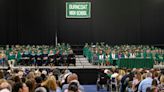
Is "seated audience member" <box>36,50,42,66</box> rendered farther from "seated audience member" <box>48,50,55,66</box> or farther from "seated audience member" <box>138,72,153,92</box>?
"seated audience member" <box>138,72,153,92</box>

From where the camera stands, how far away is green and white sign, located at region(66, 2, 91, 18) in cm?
3045

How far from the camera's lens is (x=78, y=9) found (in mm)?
30453

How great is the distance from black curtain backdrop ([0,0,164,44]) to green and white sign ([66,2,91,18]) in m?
0.65

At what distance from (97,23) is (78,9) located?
7.69 feet

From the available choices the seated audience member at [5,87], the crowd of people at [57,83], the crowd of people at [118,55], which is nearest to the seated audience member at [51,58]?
the crowd of people at [118,55]

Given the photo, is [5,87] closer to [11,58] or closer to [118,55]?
[11,58]

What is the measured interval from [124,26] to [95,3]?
3.13 meters

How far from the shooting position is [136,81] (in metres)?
10.7

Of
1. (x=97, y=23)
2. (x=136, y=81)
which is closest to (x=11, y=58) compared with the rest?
(x=136, y=81)

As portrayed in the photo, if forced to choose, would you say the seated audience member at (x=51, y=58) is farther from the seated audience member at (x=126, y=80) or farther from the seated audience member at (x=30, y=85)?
the seated audience member at (x=30, y=85)

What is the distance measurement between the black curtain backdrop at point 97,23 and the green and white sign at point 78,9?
25.7 inches

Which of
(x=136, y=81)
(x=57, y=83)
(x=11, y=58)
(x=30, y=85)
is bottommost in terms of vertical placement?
(x=11, y=58)

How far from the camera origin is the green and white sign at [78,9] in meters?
30.5

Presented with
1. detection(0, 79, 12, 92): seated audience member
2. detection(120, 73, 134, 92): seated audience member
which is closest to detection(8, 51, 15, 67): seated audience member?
detection(120, 73, 134, 92): seated audience member
